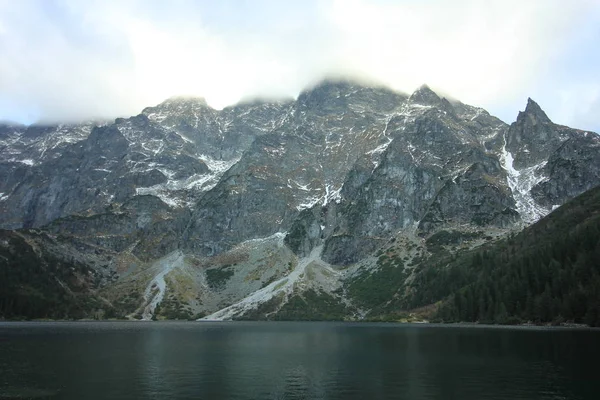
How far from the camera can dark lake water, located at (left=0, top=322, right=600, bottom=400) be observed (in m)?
55.8

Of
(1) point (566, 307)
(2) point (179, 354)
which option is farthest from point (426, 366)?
(1) point (566, 307)

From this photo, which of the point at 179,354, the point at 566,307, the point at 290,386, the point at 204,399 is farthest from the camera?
the point at 566,307

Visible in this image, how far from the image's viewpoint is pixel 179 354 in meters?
98.5

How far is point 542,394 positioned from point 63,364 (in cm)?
7121

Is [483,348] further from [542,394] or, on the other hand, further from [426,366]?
[542,394]

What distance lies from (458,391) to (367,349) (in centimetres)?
5300

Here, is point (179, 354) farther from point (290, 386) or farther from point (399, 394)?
point (399, 394)

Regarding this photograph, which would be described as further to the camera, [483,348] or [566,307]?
[566,307]

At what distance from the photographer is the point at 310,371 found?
74500 mm

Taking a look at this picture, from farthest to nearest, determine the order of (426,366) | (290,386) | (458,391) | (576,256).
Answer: (576,256), (426,366), (290,386), (458,391)

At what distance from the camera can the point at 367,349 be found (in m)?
108

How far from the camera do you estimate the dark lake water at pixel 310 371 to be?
55781 mm

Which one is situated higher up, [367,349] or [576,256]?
[576,256]

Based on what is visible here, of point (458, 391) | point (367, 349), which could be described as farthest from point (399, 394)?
point (367, 349)
